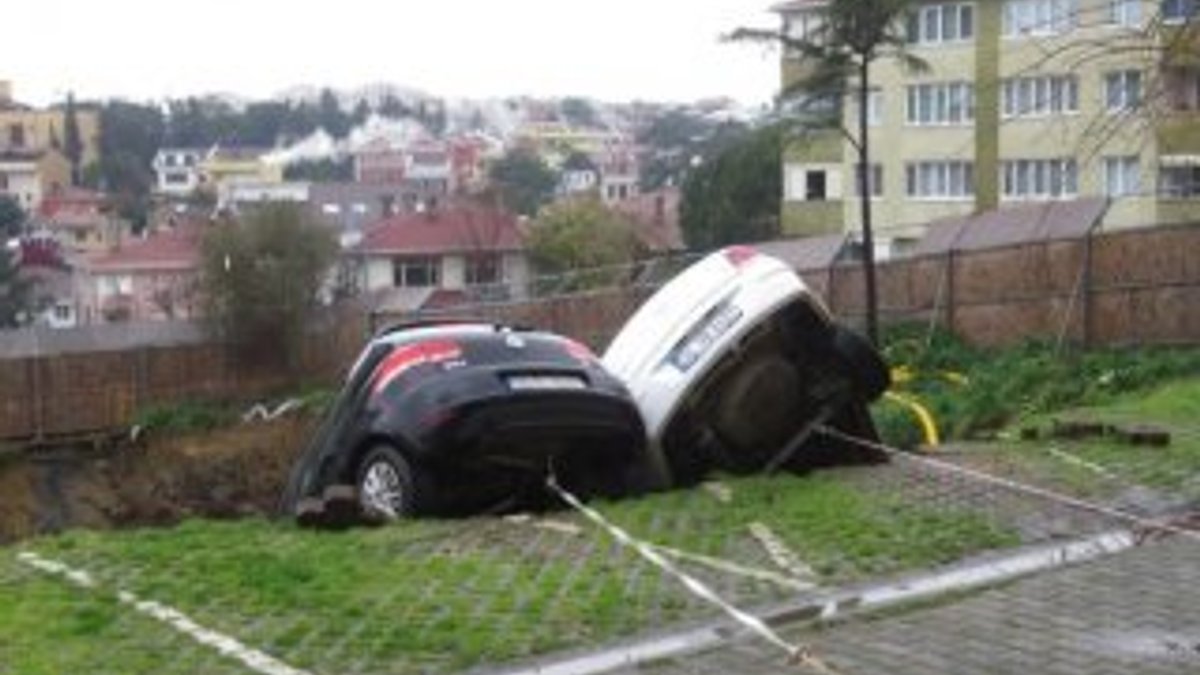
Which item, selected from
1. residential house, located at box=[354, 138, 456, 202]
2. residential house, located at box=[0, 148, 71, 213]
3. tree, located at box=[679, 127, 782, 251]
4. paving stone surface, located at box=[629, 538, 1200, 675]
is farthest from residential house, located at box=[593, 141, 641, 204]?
paving stone surface, located at box=[629, 538, 1200, 675]

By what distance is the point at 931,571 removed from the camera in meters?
7.57

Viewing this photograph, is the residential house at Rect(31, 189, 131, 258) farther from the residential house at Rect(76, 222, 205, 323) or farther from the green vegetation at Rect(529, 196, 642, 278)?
the green vegetation at Rect(529, 196, 642, 278)

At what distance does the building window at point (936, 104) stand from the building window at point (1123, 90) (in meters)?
46.2

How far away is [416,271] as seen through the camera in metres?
82.0

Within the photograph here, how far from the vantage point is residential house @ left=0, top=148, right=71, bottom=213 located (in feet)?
466

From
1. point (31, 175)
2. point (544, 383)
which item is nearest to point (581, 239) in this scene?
point (544, 383)

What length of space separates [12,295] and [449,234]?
1790cm

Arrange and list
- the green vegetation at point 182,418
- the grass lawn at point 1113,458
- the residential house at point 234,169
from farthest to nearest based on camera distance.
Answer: the residential house at point 234,169 → the green vegetation at point 182,418 → the grass lawn at point 1113,458

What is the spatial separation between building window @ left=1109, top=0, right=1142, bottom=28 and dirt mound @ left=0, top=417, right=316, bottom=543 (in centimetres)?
800

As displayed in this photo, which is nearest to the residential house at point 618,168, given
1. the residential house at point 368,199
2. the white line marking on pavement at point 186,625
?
the residential house at point 368,199

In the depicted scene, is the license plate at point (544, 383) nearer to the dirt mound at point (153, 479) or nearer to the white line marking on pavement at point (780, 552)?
the white line marking on pavement at point (780, 552)

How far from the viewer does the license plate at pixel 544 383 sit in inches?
358

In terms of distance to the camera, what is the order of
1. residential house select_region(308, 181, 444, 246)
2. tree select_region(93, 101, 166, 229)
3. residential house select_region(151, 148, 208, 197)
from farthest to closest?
residential house select_region(151, 148, 208, 197), tree select_region(93, 101, 166, 229), residential house select_region(308, 181, 444, 246)

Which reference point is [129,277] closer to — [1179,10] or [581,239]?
[581,239]
